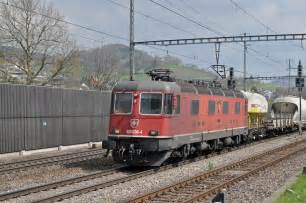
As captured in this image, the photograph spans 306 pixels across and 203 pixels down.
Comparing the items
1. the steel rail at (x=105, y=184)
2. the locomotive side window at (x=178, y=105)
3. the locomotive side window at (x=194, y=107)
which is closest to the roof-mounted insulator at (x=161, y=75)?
the locomotive side window at (x=178, y=105)

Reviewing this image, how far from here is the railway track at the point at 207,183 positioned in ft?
41.8

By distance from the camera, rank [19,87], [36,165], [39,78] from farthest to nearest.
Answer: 1. [39,78]
2. [19,87]
3. [36,165]

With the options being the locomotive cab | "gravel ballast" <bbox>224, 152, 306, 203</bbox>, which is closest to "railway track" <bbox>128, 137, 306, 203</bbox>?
"gravel ballast" <bbox>224, 152, 306, 203</bbox>

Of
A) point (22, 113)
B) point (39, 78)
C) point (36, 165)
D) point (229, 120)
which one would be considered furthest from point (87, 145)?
point (39, 78)

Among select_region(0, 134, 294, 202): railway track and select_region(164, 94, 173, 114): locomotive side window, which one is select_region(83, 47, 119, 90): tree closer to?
select_region(164, 94, 173, 114): locomotive side window

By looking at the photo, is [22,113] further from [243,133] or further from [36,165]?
[243,133]

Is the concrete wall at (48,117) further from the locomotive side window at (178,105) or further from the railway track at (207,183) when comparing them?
the railway track at (207,183)

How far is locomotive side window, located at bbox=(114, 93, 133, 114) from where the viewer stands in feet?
59.5

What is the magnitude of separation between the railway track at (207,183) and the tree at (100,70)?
4272cm

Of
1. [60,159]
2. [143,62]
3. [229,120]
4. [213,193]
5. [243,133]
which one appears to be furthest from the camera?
[143,62]

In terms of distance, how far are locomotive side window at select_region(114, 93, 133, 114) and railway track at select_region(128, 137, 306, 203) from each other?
11.5 feet

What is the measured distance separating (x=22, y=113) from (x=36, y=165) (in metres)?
5.18

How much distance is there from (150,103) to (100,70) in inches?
2205

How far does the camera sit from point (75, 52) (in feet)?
143
